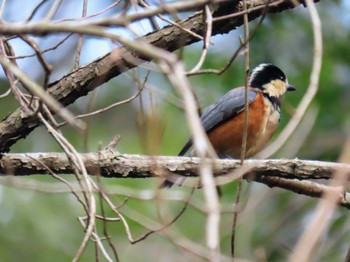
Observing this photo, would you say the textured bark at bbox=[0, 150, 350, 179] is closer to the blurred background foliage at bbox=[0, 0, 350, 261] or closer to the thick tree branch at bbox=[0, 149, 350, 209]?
the thick tree branch at bbox=[0, 149, 350, 209]

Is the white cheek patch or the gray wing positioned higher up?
the white cheek patch

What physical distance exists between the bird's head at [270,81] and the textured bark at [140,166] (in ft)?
7.21

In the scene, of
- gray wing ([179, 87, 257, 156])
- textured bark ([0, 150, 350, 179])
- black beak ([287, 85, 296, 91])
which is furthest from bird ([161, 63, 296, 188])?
textured bark ([0, 150, 350, 179])

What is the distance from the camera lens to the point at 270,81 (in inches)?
229

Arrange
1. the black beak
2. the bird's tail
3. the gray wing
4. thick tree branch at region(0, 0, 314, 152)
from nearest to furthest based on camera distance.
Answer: thick tree branch at region(0, 0, 314, 152)
the bird's tail
the gray wing
the black beak

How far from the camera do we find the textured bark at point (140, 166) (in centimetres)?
340

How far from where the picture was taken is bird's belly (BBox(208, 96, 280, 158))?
5.34 meters

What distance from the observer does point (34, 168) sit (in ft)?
11.2

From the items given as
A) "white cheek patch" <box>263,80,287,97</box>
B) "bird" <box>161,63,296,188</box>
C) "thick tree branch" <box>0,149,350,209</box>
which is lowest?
"thick tree branch" <box>0,149,350,209</box>

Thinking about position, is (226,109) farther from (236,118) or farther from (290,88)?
(290,88)

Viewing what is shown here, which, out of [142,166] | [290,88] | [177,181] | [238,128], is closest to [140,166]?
[142,166]

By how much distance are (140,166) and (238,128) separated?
6.91 feet

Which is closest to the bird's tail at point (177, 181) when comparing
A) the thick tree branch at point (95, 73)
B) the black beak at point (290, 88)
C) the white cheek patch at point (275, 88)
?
the thick tree branch at point (95, 73)

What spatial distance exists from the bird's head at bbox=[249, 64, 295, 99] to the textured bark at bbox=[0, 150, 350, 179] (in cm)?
220
